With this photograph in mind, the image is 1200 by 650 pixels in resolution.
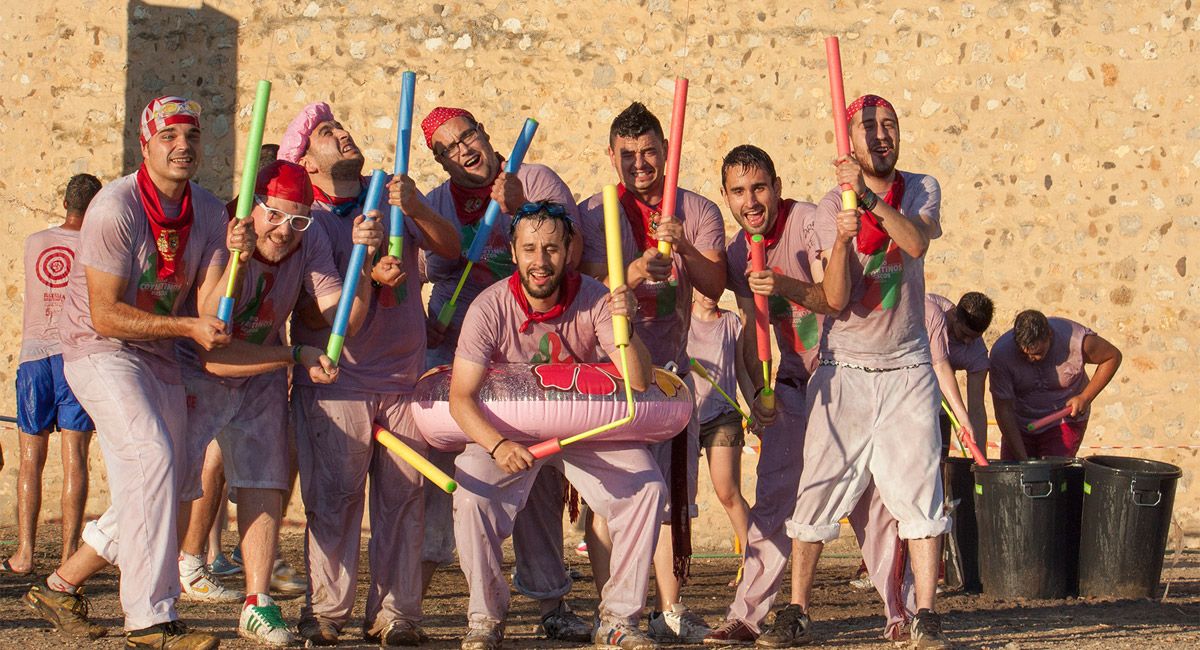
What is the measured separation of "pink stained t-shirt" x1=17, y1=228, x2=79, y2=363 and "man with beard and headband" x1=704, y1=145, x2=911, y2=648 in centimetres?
316

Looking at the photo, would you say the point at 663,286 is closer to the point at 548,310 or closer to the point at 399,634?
the point at 548,310

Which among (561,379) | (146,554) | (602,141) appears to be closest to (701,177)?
(602,141)

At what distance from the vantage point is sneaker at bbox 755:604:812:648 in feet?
16.8

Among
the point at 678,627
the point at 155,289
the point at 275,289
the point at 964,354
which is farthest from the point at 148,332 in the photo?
the point at 964,354

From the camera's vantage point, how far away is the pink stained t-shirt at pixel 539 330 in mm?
4988

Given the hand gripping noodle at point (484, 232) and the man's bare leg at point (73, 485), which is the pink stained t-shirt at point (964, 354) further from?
the man's bare leg at point (73, 485)

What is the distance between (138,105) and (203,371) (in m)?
4.17

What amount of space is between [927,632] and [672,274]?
1.52 metres

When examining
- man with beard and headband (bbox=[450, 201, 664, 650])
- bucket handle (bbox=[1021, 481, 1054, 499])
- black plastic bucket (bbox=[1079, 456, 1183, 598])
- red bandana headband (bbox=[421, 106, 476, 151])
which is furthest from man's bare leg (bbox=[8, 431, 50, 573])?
black plastic bucket (bbox=[1079, 456, 1183, 598])

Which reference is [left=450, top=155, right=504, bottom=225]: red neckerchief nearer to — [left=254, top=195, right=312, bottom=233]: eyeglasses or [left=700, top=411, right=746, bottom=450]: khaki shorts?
[left=254, top=195, right=312, bottom=233]: eyeglasses

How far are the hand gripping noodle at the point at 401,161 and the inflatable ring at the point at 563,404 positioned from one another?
0.54m

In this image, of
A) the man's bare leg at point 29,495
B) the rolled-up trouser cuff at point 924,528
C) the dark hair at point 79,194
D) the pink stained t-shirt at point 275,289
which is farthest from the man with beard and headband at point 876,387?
the man's bare leg at point 29,495

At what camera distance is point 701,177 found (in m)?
8.34

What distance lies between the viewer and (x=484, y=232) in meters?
5.34
